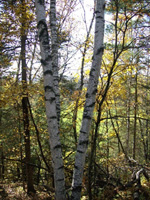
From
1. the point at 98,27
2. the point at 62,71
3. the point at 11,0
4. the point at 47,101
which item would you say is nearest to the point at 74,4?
the point at 62,71

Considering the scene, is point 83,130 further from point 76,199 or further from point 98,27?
point 98,27

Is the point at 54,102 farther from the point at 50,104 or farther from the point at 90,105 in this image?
the point at 90,105

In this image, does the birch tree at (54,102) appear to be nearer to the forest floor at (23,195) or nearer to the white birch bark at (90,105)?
the white birch bark at (90,105)

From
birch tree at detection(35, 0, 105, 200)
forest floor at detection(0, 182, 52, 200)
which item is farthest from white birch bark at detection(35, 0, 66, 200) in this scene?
forest floor at detection(0, 182, 52, 200)

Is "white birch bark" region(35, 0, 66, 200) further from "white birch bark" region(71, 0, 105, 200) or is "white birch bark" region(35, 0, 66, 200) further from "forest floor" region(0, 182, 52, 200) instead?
"forest floor" region(0, 182, 52, 200)

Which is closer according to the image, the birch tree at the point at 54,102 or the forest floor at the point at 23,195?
the birch tree at the point at 54,102

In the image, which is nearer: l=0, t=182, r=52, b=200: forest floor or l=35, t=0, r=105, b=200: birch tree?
l=35, t=0, r=105, b=200: birch tree

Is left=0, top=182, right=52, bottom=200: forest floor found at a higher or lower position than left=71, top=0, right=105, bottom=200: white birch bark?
lower

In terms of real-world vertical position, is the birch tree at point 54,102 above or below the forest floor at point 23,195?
above

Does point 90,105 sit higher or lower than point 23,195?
higher

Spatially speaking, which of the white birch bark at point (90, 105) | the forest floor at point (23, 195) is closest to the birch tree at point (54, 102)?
the white birch bark at point (90, 105)

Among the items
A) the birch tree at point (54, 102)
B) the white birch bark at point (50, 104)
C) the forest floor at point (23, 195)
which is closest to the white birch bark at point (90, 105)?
the birch tree at point (54, 102)

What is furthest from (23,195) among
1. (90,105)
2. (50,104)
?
(90,105)

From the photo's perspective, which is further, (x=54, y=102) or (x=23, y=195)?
(x=23, y=195)
